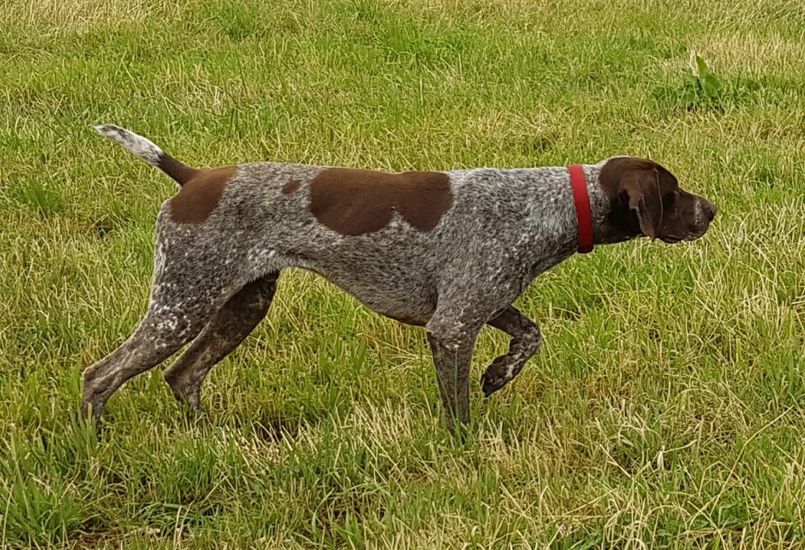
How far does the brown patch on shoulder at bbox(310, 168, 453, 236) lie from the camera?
4426mm

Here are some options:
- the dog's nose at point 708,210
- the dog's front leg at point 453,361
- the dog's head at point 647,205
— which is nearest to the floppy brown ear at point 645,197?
the dog's head at point 647,205

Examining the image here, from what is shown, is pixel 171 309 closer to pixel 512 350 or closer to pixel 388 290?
pixel 388 290

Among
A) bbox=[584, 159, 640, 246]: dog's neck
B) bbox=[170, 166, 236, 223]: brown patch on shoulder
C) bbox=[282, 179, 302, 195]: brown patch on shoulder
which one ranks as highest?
bbox=[170, 166, 236, 223]: brown patch on shoulder

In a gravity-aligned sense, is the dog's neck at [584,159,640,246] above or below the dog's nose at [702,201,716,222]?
above

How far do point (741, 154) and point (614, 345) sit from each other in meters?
2.79

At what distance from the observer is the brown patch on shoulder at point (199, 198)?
4.36 m

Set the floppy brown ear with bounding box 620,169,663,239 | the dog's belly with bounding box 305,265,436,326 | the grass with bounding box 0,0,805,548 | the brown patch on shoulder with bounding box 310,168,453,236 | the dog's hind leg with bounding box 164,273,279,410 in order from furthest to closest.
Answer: the dog's hind leg with bounding box 164,273,279,410
the dog's belly with bounding box 305,265,436,326
the brown patch on shoulder with bounding box 310,168,453,236
the floppy brown ear with bounding box 620,169,663,239
the grass with bounding box 0,0,805,548

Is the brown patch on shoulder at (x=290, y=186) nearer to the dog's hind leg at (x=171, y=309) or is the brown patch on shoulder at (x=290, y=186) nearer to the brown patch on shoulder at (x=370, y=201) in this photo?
the brown patch on shoulder at (x=370, y=201)

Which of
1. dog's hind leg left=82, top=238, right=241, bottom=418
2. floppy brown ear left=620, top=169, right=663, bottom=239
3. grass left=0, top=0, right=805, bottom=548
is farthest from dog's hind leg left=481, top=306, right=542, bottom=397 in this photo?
dog's hind leg left=82, top=238, right=241, bottom=418

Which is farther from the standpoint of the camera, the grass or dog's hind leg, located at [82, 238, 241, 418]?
dog's hind leg, located at [82, 238, 241, 418]

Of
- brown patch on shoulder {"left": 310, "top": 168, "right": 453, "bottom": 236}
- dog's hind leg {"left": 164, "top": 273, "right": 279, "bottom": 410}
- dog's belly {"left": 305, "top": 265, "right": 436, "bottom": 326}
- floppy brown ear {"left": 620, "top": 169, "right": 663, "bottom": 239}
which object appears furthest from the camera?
dog's hind leg {"left": 164, "top": 273, "right": 279, "bottom": 410}

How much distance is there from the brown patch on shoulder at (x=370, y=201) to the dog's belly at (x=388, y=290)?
0.69 feet

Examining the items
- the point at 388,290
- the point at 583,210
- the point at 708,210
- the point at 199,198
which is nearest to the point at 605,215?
the point at 583,210

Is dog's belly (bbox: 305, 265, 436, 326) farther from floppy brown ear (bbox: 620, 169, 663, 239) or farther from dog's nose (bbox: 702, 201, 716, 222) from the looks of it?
dog's nose (bbox: 702, 201, 716, 222)
